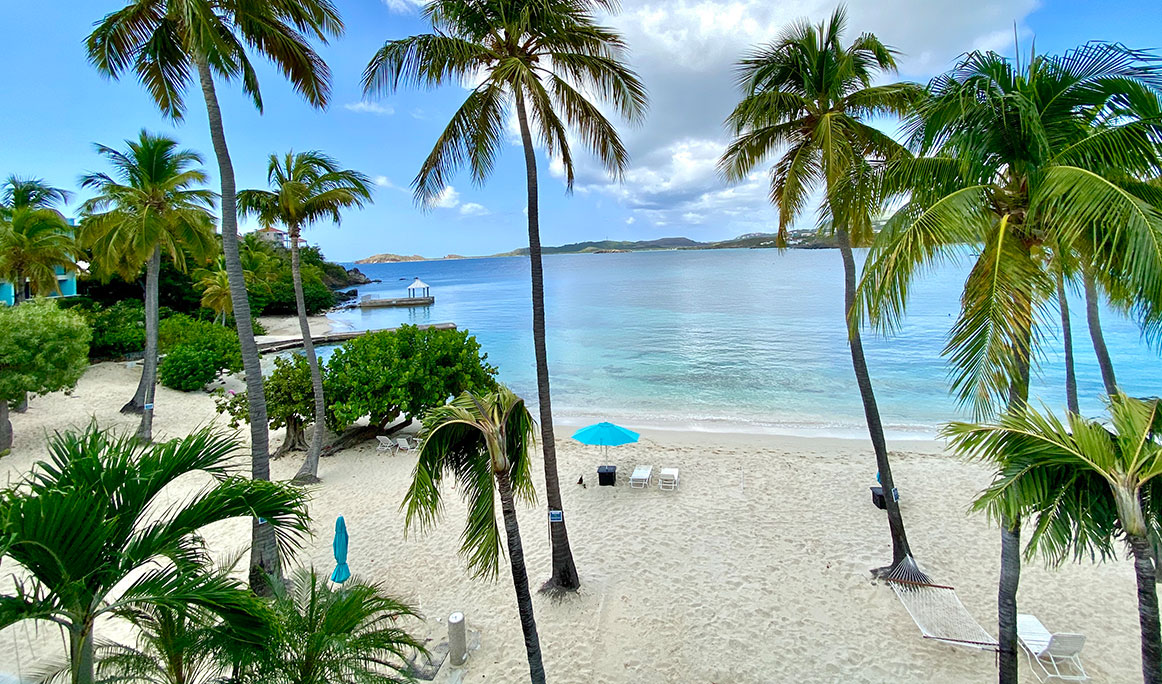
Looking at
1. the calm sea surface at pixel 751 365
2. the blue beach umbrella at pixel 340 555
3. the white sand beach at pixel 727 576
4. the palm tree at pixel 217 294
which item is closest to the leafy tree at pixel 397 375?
the white sand beach at pixel 727 576

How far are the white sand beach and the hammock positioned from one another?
19 cm

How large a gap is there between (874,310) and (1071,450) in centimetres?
168

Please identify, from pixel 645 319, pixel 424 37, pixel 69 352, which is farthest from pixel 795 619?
pixel 645 319

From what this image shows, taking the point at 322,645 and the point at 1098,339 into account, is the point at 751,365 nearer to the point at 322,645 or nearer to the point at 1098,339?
the point at 1098,339

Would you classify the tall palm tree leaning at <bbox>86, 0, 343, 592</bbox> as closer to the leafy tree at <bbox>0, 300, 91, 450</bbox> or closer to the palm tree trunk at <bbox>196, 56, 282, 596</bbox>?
the palm tree trunk at <bbox>196, 56, 282, 596</bbox>

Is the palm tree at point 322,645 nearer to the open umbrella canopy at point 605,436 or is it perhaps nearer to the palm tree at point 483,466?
the palm tree at point 483,466

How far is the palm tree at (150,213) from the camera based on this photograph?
43.5 feet

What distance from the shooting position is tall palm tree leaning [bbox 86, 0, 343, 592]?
22.6 feet

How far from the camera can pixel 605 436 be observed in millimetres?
12086

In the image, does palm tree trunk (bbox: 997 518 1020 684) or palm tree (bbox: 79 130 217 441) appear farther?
palm tree (bbox: 79 130 217 441)

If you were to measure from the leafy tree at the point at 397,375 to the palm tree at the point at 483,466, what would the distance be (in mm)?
8154

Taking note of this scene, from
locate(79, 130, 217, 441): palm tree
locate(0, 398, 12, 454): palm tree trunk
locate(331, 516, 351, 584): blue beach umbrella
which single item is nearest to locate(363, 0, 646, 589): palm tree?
locate(331, 516, 351, 584): blue beach umbrella

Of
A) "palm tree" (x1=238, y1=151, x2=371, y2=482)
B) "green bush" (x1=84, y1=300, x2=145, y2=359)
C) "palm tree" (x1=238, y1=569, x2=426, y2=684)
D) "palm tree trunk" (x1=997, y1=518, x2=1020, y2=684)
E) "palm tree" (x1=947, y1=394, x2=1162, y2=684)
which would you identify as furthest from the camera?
"green bush" (x1=84, y1=300, x2=145, y2=359)

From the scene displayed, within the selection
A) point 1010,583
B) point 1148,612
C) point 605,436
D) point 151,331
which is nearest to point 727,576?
point 1010,583
